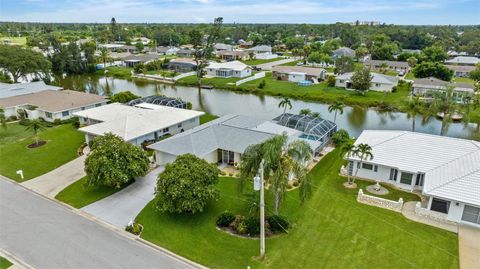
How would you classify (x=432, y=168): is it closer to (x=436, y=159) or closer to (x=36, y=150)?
(x=436, y=159)

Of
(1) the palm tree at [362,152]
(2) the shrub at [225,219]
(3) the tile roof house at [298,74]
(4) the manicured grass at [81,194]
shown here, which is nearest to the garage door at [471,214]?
(1) the palm tree at [362,152]

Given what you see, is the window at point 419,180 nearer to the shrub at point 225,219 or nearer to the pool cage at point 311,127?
the pool cage at point 311,127

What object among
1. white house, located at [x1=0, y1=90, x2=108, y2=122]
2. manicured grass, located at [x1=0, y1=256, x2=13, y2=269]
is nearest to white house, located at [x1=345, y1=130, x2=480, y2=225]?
manicured grass, located at [x1=0, y1=256, x2=13, y2=269]

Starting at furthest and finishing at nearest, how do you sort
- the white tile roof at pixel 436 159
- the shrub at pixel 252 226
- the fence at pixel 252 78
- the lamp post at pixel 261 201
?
the fence at pixel 252 78 → the white tile roof at pixel 436 159 → the shrub at pixel 252 226 → the lamp post at pixel 261 201

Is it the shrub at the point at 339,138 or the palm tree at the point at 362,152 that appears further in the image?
the shrub at the point at 339,138

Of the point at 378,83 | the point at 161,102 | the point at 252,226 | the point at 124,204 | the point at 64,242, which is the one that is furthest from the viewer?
the point at 378,83

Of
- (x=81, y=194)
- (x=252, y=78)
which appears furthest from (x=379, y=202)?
(x=252, y=78)

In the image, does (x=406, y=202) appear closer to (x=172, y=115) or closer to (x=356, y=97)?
(x=172, y=115)
